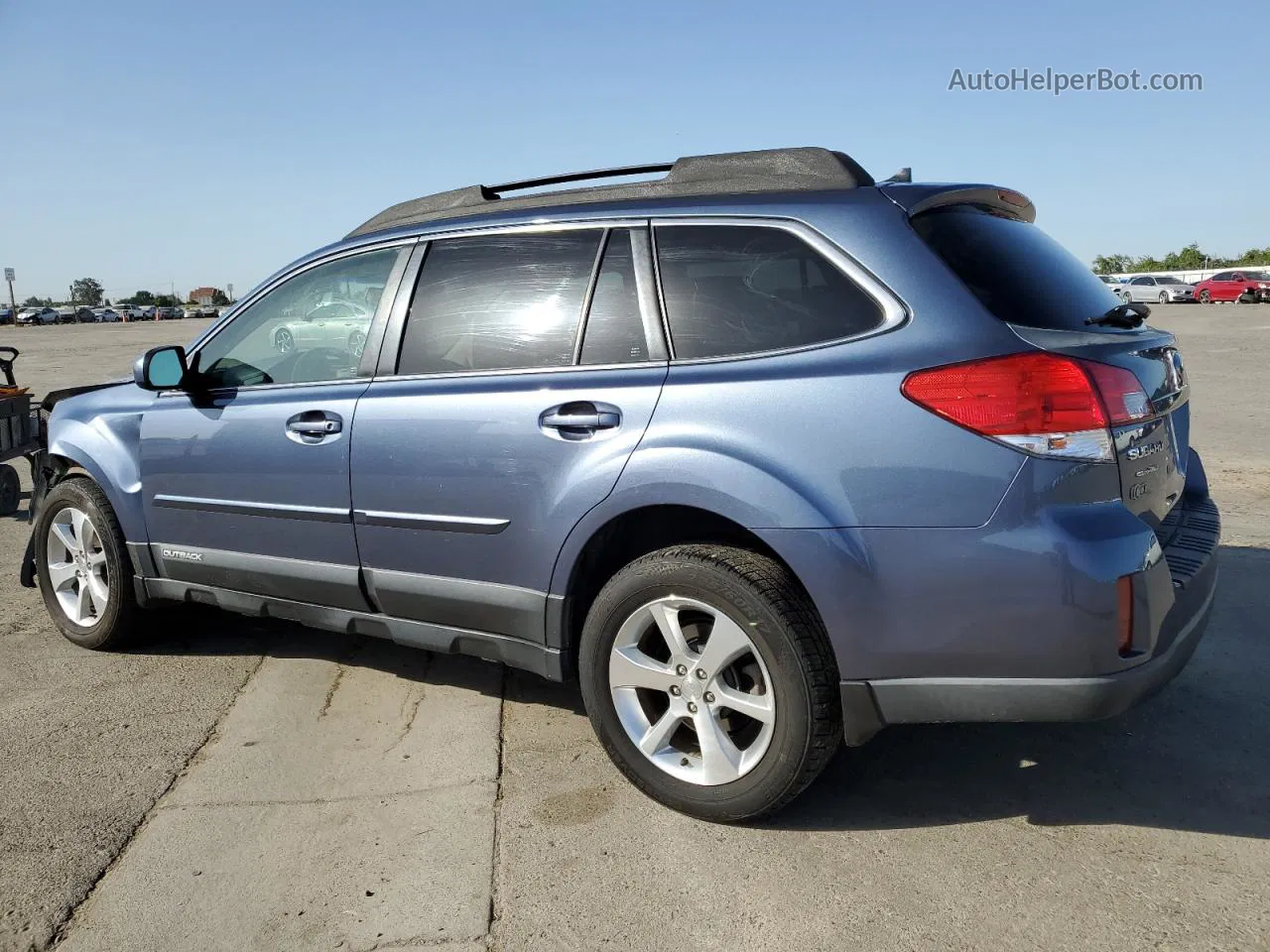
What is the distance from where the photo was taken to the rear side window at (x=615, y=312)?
323 cm

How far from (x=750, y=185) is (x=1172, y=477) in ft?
4.92

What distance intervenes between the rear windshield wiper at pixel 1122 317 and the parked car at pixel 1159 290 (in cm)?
4946

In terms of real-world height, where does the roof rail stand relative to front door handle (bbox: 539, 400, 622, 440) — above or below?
above

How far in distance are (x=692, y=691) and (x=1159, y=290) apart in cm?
5459

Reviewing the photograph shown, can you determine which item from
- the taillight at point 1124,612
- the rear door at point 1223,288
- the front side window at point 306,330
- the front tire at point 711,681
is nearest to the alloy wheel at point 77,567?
the front side window at point 306,330

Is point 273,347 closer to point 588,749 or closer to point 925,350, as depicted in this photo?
point 588,749

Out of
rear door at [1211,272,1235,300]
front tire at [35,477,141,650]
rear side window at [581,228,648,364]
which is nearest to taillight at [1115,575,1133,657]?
rear side window at [581,228,648,364]

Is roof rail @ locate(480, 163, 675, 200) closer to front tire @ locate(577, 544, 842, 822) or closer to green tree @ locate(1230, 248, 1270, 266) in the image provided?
front tire @ locate(577, 544, 842, 822)

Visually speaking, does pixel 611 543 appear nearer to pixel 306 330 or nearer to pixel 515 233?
pixel 515 233

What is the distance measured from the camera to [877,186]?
3.03 m

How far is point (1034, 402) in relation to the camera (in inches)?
102

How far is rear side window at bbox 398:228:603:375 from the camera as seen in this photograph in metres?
3.41

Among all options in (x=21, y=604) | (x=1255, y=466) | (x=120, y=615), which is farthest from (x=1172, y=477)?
(x=1255, y=466)

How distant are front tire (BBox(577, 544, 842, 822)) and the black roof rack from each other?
112 cm
